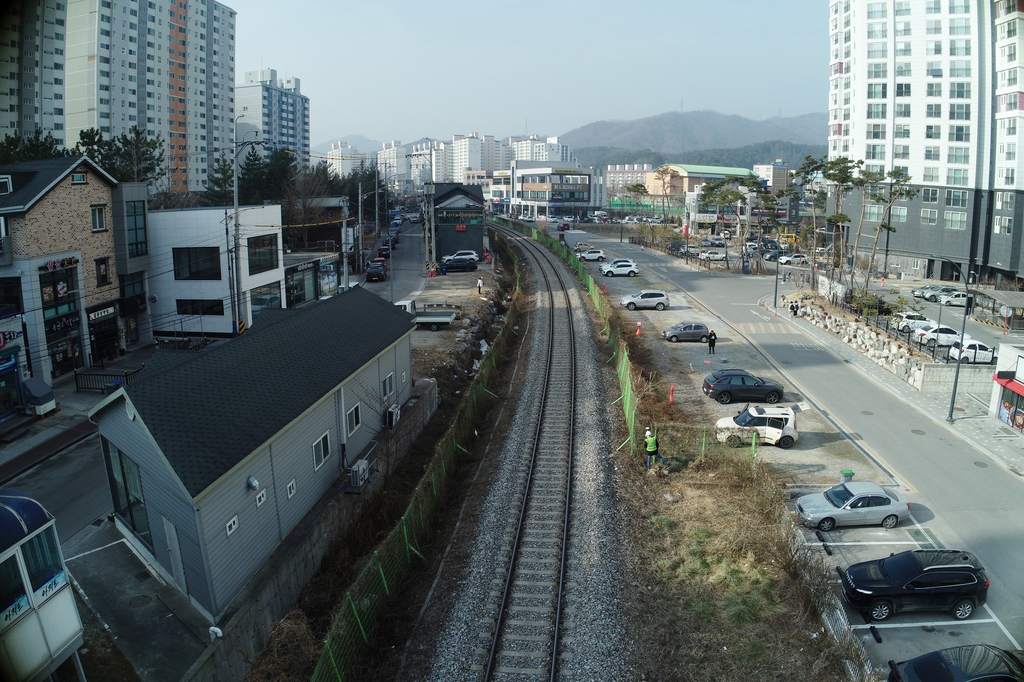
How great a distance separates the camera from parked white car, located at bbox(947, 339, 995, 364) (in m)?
29.8

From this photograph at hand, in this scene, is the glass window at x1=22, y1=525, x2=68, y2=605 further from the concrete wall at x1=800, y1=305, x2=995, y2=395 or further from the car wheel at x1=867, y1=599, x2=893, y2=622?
the concrete wall at x1=800, y1=305, x2=995, y2=395

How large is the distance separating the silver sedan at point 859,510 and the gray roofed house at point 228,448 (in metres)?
11.9

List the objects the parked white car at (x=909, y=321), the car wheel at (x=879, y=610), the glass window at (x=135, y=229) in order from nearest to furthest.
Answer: the car wheel at (x=879, y=610) < the glass window at (x=135, y=229) < the parked white car at (x=909, y=321)

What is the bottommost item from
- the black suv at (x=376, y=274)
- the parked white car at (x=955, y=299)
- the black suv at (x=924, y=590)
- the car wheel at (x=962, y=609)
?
the car wheel at (x=962, y=609)

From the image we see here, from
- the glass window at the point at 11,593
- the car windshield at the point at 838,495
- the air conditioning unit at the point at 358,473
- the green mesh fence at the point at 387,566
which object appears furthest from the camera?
the air conditioning unit at the point at 358,473

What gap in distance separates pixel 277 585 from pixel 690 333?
2588 centimetres

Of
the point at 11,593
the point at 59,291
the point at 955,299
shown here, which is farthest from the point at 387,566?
the point at 955,299

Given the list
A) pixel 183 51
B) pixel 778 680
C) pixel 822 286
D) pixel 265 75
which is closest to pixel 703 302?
pixel 822 286

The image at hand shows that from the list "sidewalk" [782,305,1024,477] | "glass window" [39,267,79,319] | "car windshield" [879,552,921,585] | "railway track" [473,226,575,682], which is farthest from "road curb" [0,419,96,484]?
"sidewalk" [782,305,1024,477]

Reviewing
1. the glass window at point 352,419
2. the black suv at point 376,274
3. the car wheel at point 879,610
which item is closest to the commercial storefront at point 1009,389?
the car wheel at point 879,610

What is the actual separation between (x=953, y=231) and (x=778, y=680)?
52.5 m

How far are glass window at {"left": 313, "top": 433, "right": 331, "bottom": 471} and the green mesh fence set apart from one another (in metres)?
2.41

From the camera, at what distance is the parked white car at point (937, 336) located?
108 ft

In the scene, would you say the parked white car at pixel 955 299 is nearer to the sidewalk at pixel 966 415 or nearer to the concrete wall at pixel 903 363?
the concrete wall at pixel 903 363
